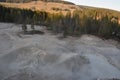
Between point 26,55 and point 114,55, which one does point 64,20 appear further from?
point 26,55

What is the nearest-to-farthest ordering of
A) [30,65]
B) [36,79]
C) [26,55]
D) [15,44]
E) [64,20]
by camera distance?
[36,79]
[30,65]
[26,55]
[15,44]
[64,20]

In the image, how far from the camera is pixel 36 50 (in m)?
26.7

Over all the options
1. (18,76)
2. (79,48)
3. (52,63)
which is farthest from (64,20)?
(18,76)

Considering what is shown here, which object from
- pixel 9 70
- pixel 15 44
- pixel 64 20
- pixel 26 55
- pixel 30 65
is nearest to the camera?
pixel 9 70

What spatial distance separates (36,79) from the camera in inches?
775

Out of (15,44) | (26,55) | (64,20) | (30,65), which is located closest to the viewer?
(30,65)

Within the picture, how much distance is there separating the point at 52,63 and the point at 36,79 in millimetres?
4211

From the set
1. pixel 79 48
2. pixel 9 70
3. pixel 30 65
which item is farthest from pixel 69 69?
pixel 79 48

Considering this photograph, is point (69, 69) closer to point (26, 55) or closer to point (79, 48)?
point (26, 55)

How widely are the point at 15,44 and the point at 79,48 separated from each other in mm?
7502

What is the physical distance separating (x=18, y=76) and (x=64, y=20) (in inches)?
1212

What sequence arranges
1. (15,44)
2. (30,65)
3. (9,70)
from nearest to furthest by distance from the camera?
1. (9,70)
2. (30,65)
3. (15,44)

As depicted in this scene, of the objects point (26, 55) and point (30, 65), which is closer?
point (30, 65)

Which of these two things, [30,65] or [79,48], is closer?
[30,65]
